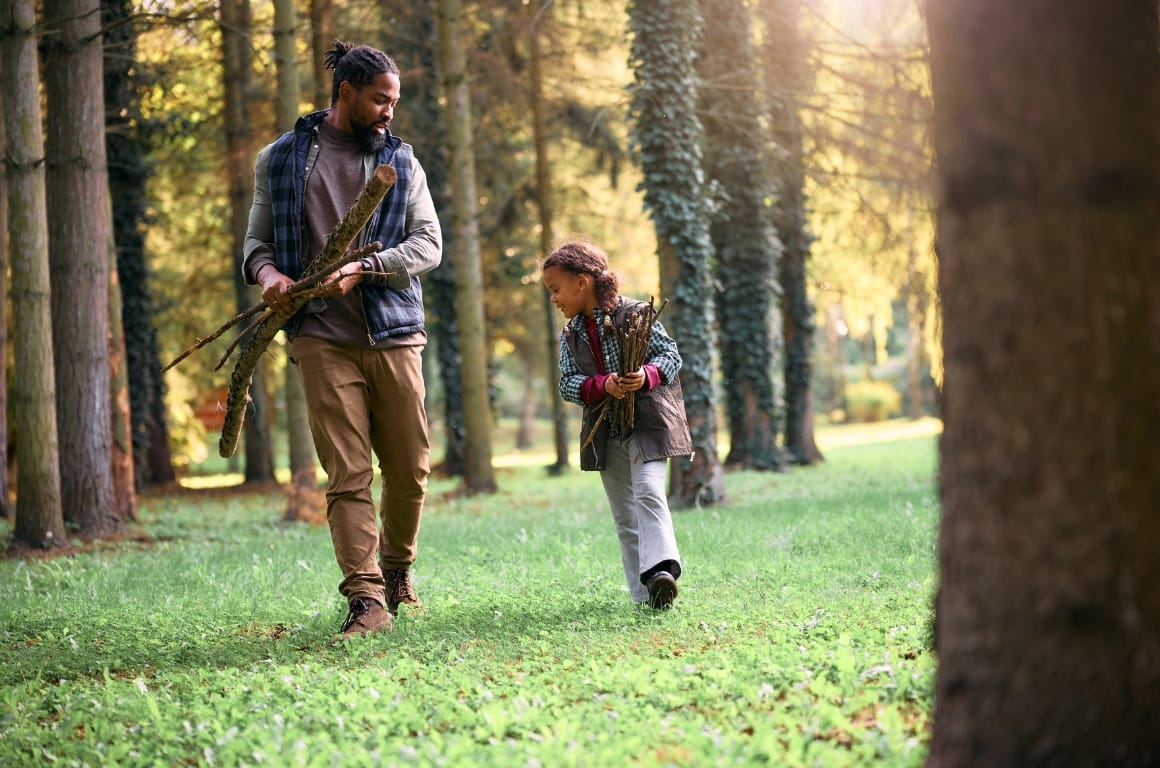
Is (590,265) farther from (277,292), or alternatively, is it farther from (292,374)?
(292,374)

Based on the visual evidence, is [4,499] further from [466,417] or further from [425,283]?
[425,283]

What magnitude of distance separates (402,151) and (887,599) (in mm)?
3456

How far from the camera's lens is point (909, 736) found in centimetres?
352

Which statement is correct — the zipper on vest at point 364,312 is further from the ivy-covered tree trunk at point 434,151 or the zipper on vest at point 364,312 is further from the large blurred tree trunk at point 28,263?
the ivy-covered tree trunk at point 434,151

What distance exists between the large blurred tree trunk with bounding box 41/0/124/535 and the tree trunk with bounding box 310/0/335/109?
346 centimetres

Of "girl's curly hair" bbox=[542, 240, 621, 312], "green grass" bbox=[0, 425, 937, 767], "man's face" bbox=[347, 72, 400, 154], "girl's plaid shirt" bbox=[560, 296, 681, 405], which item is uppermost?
"man's face" bbox=[347, 72, 400, 154]

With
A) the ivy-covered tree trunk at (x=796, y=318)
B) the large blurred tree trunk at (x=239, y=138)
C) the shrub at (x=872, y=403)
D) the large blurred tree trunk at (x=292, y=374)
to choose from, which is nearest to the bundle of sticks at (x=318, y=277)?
the large blurred tree trunk at (x=292, y=374)

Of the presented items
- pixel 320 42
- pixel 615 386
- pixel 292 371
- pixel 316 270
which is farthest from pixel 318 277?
pixel 320 42

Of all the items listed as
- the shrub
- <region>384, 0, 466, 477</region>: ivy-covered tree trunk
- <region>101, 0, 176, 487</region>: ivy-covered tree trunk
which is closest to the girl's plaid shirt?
<region>384, 0, 466, 477</region>: ivy-covered tree trunk

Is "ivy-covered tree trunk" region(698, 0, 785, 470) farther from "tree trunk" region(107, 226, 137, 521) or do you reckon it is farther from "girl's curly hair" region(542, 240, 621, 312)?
"girl's curly hair" region(542, 240, 621, 312)

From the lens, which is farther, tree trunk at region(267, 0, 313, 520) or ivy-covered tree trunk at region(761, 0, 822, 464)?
ivy-covered tree trunk at region(761, 0, 822, 464)

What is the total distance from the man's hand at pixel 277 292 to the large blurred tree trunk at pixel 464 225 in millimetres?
10036

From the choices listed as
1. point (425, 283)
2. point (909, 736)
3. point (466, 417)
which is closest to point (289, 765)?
point (909, 736)

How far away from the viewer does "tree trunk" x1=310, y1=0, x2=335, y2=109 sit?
14859mm
